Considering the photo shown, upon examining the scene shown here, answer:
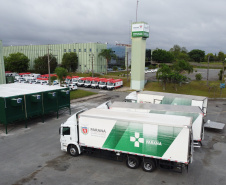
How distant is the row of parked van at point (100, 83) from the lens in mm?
48719

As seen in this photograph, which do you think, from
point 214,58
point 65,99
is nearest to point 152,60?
point 214,58

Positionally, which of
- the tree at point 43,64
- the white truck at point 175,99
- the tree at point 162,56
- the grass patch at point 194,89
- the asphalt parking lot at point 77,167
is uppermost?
the tree at point 162,56

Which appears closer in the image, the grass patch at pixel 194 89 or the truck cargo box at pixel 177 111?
the truck cargo box at pixel 177 111

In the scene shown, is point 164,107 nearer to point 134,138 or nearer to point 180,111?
point 180,111

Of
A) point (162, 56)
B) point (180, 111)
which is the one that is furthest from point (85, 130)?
point (162, 56)

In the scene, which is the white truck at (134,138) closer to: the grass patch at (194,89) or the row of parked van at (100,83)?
the grass patch at (194,89)

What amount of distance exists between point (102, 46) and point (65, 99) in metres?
60.9

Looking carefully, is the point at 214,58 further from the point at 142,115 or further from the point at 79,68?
the point at 142,115

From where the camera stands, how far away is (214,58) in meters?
148

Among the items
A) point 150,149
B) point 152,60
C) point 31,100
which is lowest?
point 150,149

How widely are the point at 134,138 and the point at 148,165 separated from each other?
195cm

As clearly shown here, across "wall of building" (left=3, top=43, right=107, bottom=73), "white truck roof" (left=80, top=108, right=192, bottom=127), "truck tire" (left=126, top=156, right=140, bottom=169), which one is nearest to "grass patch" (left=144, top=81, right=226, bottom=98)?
"white truck roof" (left=80, top=108, right=192, bottom=127)

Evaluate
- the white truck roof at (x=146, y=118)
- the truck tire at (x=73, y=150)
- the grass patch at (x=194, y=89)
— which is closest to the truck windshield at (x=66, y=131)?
the truck tire at (x=73, y=150)

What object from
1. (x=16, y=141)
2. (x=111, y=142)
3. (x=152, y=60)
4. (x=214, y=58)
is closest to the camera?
(x=111, y=142)
